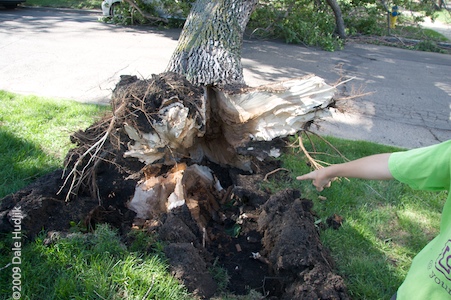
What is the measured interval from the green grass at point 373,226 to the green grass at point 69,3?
1302cm

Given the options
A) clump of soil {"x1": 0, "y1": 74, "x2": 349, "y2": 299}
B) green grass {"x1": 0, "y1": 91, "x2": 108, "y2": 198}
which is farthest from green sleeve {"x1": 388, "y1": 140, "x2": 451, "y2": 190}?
green grass {"x1": 0, "y1": 91, "x2": 108, "y2": 198}

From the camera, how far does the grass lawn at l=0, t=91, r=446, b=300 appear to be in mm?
2375

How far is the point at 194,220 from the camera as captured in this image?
295cm

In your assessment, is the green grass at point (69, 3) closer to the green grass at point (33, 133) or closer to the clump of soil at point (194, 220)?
the green grass at point (33, 133)

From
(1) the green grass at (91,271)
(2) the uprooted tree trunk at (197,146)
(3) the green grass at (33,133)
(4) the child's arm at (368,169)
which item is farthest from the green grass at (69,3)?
(4) the child's arm at (368,169)

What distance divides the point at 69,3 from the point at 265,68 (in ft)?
34.6

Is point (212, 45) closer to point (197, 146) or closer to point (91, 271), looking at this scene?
point (197, 146)

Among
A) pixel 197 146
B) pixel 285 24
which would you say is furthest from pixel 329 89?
pixel 285 24

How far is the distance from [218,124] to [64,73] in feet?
15.5

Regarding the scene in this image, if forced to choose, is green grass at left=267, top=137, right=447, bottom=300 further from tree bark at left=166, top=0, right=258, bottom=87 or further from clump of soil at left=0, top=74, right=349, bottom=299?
tree bark at left=166, top=0, right=258, bottom=87

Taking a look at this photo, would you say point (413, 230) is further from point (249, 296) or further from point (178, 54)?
point (178, 54)

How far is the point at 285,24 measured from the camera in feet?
34.6

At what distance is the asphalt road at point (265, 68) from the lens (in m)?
5.75

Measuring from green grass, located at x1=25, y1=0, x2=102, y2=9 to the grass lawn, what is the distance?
10.6 m
